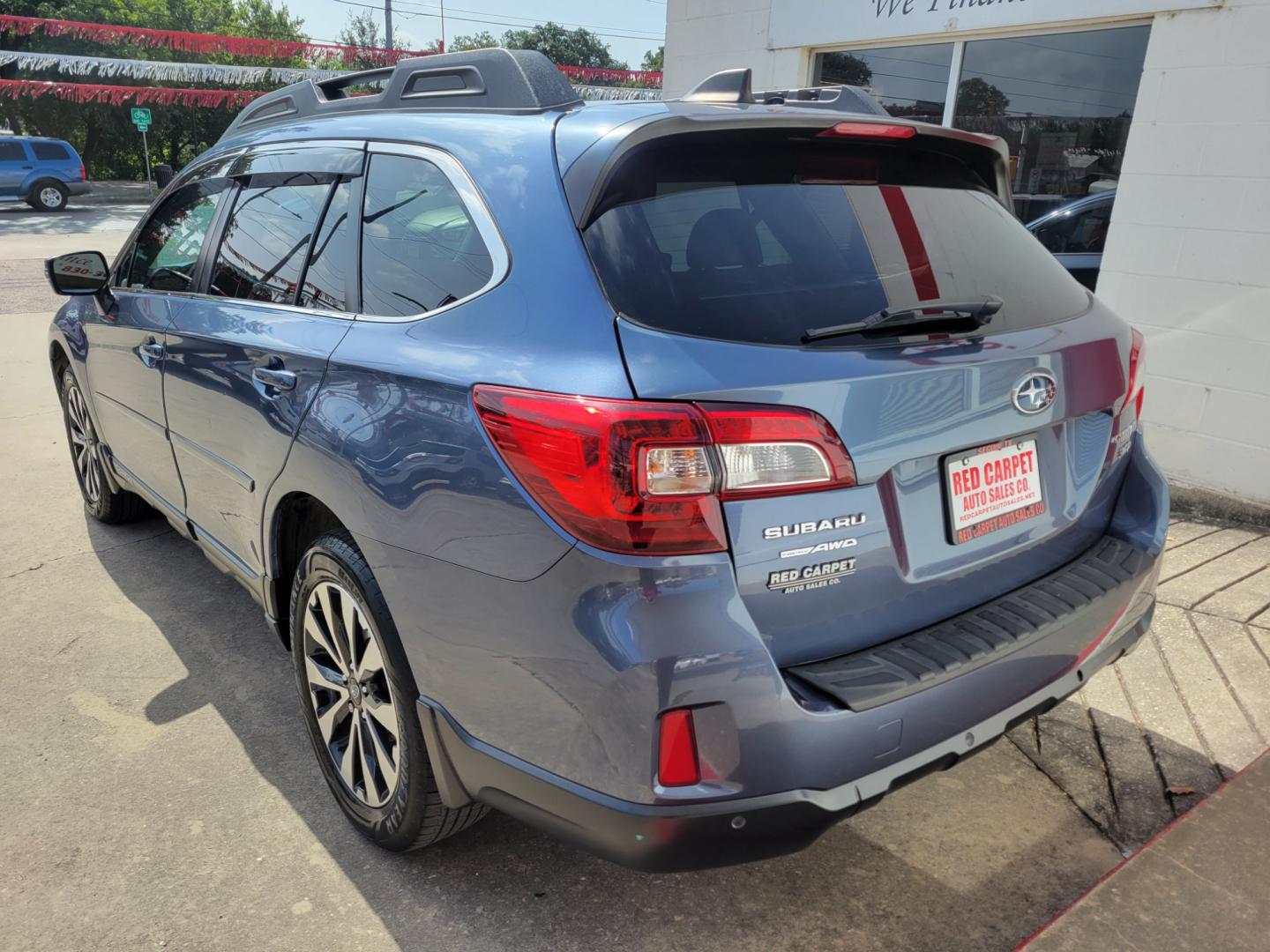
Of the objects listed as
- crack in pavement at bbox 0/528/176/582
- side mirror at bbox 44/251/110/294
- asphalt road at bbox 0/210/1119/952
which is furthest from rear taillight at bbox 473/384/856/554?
Result: crack in pavement at bbox 0/528/176/582

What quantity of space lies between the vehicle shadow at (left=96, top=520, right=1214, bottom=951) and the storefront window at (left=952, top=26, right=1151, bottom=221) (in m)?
4.01

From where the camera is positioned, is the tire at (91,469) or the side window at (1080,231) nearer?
the tire at (91,469)

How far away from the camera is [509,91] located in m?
2.39

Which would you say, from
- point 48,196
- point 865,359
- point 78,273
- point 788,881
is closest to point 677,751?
point 865,359

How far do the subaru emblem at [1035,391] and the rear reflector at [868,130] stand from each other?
64cm

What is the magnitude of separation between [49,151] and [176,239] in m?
27.0

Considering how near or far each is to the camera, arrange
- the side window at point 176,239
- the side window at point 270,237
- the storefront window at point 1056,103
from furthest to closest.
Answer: the storefront window at point 1056,103, the side window at point 176,239, the side window at point 270,237

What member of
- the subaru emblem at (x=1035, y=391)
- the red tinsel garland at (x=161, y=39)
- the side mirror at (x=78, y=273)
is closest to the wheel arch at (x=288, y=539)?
the subaru emblem at (x=1035, y=391)

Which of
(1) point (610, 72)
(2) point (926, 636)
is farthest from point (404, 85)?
(1) point (610, 72)

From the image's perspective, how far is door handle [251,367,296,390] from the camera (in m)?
2.52

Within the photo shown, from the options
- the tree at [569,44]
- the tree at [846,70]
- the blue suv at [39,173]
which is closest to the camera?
the tree at [846,70]

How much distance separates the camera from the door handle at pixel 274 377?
252 centimetres

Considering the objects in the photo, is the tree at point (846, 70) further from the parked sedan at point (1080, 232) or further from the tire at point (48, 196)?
the tire at point (48, 196)

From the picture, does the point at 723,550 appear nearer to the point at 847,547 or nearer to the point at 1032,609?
the point at 847,547
